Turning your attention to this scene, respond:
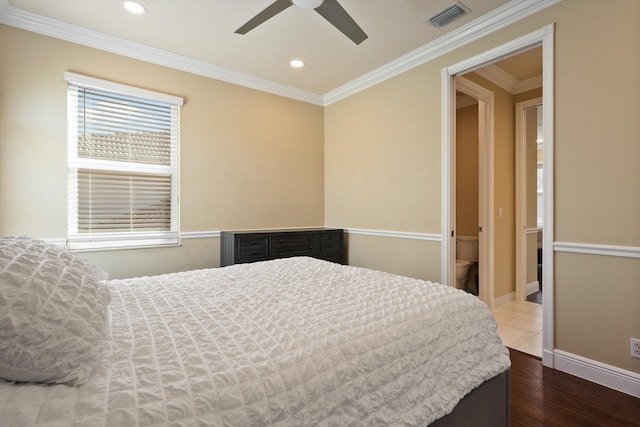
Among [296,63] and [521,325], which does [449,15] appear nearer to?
[296,63]

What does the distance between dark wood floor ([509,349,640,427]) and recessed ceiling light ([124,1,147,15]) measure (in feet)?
12.5

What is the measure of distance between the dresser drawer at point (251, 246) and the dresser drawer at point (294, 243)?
109 millimetres

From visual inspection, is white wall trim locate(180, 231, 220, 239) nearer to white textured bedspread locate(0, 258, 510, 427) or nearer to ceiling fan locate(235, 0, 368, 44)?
white textured bedspread locate(0, 258, 510, 427)

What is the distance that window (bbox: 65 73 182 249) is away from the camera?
2783 mm

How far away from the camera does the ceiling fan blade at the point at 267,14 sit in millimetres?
2166

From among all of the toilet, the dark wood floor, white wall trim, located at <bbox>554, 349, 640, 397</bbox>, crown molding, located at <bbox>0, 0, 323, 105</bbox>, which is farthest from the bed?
the toilet

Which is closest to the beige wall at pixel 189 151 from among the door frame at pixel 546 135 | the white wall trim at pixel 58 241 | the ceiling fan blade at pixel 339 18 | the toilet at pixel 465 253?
the white wall trim at pixel 58 241

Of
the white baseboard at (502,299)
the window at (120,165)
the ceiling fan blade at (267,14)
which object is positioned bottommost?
the white baseboard at (502,299)

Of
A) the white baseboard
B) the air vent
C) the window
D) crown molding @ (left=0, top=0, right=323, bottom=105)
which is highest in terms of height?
the air vent

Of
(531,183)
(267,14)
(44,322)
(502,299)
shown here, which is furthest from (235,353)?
(531,183)

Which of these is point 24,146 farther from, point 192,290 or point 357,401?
point 357,401

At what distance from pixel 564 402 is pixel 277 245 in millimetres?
2671

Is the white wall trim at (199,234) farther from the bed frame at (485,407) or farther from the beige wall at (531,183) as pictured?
the beige wall at (531,183)

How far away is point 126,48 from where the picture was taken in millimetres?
2957
